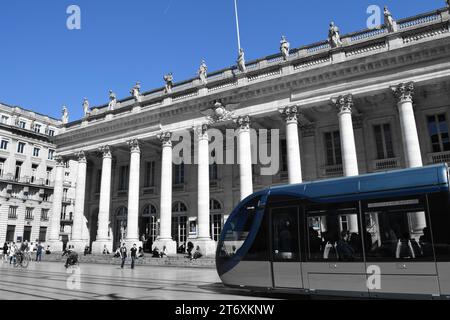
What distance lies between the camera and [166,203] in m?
26.5

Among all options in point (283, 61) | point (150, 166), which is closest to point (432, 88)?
point (283, 61)

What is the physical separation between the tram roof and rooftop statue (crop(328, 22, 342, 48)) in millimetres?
15526

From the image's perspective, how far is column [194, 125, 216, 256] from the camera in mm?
23875

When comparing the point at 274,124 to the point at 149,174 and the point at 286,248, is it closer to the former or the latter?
the point at 149,174

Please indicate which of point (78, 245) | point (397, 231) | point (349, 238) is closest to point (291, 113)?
point (349, 238)

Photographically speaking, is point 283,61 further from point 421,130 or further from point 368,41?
point 421,130

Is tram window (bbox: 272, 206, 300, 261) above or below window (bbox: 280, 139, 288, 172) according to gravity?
below

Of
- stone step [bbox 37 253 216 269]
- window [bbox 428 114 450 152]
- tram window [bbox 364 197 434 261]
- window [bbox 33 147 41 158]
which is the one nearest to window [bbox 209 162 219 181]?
stone step [bbox 37 253 216 269]

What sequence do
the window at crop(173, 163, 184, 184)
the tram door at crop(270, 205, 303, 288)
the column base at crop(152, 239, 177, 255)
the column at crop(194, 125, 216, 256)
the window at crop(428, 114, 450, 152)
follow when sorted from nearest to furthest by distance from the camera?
1. the tram door at crop(270, 205, 303, 288)
2. the window at crop(428, 114, 450, 152)
3. the column at crop(194, 125, 216, 256)
4. the column base at crop(152, 239, 177, 255)
5. the window at crop(173, 163, 184, 184)

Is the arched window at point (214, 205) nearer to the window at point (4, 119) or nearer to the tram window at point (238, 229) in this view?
the tram window at point (238, 229)

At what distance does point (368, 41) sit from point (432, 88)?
177 inches

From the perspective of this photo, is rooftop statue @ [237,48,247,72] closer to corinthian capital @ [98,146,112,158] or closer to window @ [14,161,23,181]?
corinthian capital @ [98,146,112,158]

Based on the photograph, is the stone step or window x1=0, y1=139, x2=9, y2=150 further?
window x1=0, y1=139, x2=9, y2=150

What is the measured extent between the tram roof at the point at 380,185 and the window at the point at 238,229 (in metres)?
1.04
